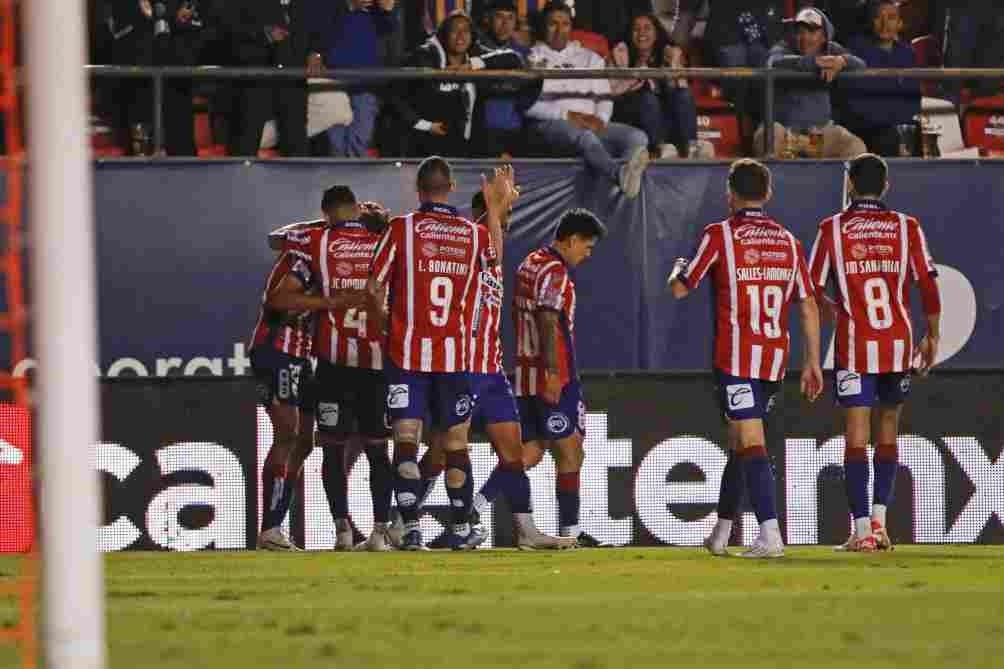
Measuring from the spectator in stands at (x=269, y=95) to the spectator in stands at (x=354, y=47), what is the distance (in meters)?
0.13

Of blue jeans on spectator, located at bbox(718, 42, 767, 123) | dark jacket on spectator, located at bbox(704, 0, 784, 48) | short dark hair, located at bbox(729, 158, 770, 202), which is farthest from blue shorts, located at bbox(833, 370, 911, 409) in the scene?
dark jacket on spectator, located at bbox(704, 0, 784, 48)

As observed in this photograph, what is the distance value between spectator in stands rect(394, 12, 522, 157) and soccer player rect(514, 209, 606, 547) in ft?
10.7

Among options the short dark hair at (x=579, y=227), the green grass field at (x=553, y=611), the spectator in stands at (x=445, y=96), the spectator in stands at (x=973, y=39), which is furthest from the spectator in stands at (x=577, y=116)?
the green grass field at (x=553, y=611)

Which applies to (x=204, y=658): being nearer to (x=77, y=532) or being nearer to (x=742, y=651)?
(x=77, y=532)

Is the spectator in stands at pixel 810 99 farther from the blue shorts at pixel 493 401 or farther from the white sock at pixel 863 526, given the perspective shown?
the white sock at pixel 863 526

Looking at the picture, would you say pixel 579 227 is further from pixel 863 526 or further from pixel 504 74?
pixel 504 74

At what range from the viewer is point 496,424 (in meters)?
12.0

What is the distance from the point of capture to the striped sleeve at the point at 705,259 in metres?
10.9

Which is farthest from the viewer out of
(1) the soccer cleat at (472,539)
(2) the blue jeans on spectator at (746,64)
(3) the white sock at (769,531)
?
(2) the blue jeans on spectator at (746,64)

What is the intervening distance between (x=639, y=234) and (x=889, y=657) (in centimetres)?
965

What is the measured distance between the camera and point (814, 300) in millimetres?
11242

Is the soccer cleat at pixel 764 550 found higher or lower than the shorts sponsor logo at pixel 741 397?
lower

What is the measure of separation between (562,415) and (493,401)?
0.52 metres

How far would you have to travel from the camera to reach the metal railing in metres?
15.0
